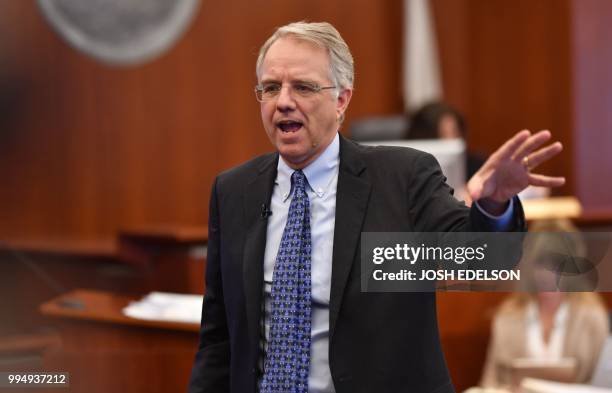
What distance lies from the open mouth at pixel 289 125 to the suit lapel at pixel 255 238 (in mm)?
132

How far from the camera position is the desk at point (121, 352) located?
96.1 inches

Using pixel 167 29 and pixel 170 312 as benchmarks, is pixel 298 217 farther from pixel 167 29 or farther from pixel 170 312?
pixel 167 29

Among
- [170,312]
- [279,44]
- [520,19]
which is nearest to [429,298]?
[279,44]

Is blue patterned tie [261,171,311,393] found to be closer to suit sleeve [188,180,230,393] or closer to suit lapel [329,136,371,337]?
suit lapel [329,136,371,337]

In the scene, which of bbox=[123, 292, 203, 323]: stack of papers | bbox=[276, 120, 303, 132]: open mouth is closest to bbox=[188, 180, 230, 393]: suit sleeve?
bbox=[276, 120, 303, 132]: open mouth

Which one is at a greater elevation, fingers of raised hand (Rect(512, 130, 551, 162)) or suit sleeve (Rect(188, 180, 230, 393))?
fingers of raised hand (Rect(512, 130, 551, 162))

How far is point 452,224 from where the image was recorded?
1.56m

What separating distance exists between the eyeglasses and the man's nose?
0.01 meters

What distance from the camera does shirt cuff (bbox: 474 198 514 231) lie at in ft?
4.95

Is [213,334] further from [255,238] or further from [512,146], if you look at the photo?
[512,146]

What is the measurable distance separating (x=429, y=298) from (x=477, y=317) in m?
1.53

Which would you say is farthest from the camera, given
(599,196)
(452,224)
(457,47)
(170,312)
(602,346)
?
(457,47)

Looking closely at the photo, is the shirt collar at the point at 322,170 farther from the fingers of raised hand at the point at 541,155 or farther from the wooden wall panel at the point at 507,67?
the wooden wall panel at the point at 507,67

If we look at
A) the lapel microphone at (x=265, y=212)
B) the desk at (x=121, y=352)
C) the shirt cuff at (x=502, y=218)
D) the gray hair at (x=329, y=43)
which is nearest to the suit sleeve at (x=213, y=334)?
the lapel microphone at (x=265, y=212)
